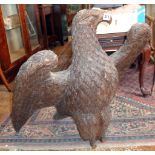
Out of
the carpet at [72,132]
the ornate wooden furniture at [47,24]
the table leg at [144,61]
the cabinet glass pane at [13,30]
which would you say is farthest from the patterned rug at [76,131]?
the ornate wooden furniture at [47,24]

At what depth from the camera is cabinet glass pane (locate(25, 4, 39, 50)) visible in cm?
342

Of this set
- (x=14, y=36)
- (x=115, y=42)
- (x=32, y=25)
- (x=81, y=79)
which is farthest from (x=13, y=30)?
(x=81, y=79)

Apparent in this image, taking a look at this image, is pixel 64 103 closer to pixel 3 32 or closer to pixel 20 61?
pixel 3 32

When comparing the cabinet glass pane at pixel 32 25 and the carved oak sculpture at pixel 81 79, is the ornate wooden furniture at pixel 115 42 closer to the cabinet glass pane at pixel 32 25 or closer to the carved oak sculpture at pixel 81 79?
the carved oak sculpture at pixel 81 79

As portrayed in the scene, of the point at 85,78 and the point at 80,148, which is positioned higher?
the point at 85,78

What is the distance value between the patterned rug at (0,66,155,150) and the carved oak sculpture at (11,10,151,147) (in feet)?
1.18

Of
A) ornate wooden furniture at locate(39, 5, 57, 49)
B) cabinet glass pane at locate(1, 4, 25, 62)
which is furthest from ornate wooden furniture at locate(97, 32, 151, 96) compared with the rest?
ornate wooden furniture at locate(39, 5, 57, 49)

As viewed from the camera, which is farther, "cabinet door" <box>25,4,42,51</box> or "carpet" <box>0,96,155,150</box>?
"cabinet door" <box>25,4,42,51</box>

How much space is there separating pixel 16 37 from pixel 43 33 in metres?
1.03

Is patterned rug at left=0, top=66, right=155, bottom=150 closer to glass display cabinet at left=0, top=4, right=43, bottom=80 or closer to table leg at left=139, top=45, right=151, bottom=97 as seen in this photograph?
table leg at left=139, top=45, right=151, bottom=97

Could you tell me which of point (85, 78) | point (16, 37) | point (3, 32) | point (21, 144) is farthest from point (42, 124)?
point (16, 37)

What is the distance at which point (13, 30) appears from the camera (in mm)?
3055

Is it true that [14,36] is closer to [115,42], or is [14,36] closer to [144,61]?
[115,42]

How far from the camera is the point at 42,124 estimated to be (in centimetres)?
196
